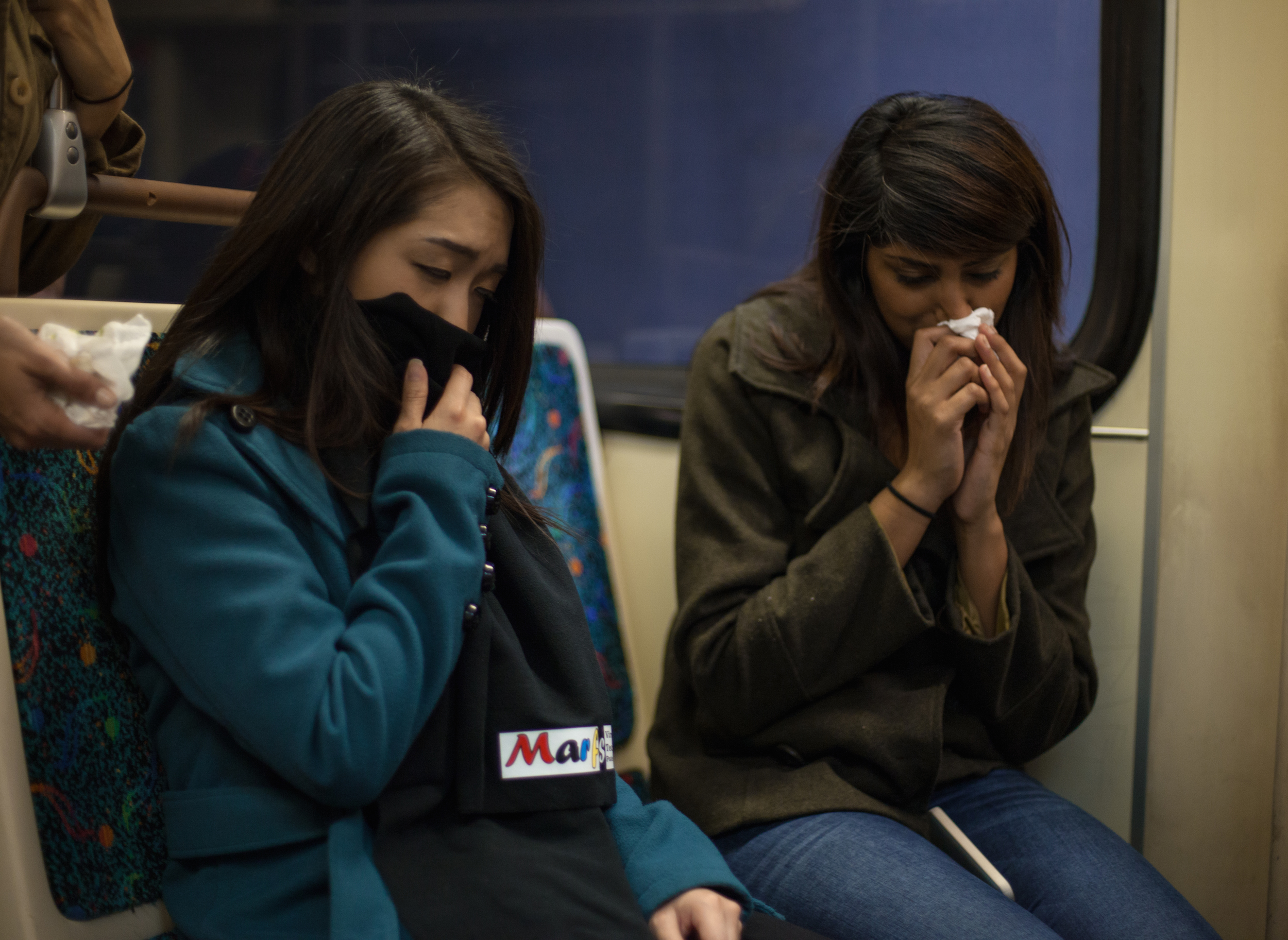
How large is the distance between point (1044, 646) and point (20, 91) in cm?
140

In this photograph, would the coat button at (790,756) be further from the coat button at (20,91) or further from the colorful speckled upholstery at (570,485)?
the coat button at (20,91)

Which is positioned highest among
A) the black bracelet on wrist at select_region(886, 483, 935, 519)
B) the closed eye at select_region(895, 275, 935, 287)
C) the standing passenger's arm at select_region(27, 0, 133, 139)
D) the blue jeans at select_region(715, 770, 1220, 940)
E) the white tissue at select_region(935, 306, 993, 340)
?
the standing passenger's arm at select_region(27, 0, 133, 139)

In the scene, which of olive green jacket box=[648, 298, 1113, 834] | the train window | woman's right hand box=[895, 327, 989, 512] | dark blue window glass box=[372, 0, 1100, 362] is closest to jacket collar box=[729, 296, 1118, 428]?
olive green jacket box=[648, 298, 1113, 834]

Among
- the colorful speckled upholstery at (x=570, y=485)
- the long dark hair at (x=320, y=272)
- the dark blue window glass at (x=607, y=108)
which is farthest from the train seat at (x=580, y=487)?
the dark blue window glass at (x=607, y=108)

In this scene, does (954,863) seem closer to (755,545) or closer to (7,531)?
(755,545)

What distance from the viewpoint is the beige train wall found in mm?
1639

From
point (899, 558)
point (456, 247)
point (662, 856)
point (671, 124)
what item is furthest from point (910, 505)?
point (671, 124)

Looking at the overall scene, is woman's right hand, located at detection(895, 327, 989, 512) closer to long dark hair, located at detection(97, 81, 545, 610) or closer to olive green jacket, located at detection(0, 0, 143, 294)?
long dark hair, located at detection(97, 81, 545, 610)

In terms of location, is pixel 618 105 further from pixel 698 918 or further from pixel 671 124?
pixel 698 918

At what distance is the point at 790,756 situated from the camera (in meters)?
1.45

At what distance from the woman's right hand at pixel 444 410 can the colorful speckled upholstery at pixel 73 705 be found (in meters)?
0.36

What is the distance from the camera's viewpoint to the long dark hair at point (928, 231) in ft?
4.57

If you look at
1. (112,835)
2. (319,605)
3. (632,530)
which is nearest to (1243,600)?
(632,530)

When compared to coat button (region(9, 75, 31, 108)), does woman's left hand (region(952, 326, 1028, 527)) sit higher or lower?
lower
